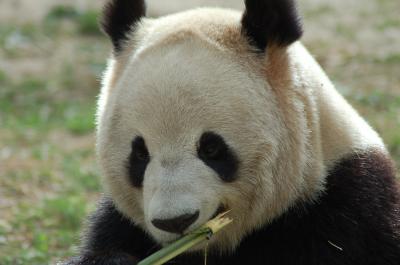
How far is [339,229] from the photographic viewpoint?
4461mm

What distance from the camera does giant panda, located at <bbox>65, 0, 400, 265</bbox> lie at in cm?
416

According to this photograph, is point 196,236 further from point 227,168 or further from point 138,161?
point 138,161

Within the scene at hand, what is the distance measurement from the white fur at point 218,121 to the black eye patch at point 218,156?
0.03 meters

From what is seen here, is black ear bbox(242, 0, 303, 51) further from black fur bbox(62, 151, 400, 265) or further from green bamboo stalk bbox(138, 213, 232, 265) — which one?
green bamboo stalk bbox(138, 213, 232, 265)

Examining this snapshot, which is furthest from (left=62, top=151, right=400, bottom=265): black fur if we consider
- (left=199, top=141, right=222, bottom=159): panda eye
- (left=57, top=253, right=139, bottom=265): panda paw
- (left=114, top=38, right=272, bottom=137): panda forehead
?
(left=114, top=38, right=272, bottom=137): panda forehead

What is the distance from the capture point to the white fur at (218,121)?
13.5 ft

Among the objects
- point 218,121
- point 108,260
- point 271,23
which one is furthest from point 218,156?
point 108,260

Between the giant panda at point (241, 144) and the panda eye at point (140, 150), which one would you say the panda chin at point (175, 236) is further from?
the panda eye at point (140, 150)

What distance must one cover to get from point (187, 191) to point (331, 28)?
894cm

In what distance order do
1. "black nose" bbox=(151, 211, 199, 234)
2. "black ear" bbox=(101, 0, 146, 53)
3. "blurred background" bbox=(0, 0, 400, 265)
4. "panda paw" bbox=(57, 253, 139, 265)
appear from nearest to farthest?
"black nose" bbox=(151, 211, 199, 234)
"panda paw" bbox=(57, 253, 139, 265)
"black ear" bbox=(101, 0, 146, 53)
"blurred background" bbox=(0, 0, 400, 265)

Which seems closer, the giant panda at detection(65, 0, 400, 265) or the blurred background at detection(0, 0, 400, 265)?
the giant panda at detection(65, 0, 400, 265)

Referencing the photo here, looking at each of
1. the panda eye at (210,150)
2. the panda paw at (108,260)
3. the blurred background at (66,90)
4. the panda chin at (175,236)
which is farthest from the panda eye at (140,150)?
the blurred background at (66,90)

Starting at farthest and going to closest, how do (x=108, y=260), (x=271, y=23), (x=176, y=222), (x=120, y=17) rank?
1. (x=120, y=17)
2. (x=108, y=260)
3. (x=271, y=23)
4. (x=176, y=222)

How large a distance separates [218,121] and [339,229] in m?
0.93
